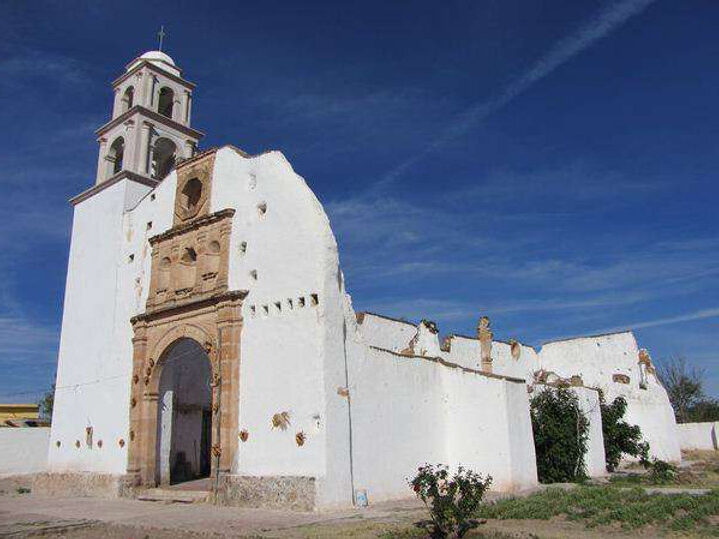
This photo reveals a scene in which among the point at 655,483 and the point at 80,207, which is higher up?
the point at 80,207

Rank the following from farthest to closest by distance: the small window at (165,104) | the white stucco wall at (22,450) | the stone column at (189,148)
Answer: the white stucco wall at (22,450), the small window at (165,104), the stone column at (189,148)

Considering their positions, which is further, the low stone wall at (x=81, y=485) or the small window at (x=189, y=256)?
the small window at (x=189, y=256)

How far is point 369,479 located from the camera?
Answer: 1341 cm

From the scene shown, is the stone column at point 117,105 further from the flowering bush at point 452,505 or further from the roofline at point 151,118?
the flowering bush at point 452,505

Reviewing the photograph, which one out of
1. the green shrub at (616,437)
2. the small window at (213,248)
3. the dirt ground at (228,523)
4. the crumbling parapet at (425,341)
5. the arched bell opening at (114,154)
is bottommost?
the dirt ground at (228,523)

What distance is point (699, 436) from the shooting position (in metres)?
34.8

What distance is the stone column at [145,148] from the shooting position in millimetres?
19531

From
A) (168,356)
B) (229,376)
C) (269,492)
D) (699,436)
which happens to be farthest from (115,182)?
(699,436)

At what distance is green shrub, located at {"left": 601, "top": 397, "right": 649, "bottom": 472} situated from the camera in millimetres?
21078

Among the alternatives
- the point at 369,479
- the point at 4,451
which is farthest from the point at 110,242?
the point at 369,479

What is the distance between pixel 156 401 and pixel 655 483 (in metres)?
12.9

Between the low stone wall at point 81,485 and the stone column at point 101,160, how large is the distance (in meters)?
9.14

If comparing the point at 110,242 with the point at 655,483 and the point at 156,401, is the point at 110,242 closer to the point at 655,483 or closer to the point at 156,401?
the point at 156,401

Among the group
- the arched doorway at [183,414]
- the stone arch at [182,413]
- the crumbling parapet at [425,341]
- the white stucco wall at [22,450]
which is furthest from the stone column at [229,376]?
the white stucco wall at [22,450]
